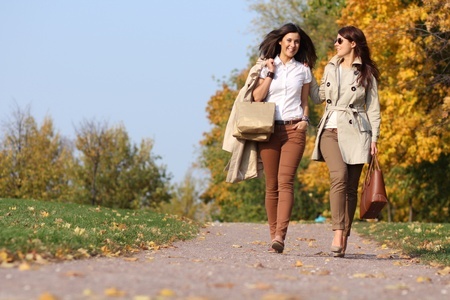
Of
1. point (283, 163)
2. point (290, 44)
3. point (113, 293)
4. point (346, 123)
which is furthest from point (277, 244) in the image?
point (113, 293)

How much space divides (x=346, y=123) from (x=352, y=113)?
0.14 metres

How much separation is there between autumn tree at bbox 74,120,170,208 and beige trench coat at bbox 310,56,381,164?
148 feet

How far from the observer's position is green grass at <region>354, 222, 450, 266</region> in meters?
10.8

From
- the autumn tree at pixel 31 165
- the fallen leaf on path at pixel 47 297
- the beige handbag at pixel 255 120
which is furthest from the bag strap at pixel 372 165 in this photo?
the autumn tree at pixel 31 165

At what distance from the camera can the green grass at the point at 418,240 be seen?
1076 cm

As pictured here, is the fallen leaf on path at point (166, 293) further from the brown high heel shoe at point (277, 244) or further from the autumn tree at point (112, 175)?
the autumn tree at point (112, 175)

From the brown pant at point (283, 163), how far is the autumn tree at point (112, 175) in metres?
45.1

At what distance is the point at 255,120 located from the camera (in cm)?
1009

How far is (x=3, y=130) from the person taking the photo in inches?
2120

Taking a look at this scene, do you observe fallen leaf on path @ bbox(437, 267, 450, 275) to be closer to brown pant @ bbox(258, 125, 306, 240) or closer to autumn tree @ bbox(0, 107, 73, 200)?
brown pant @ bbox(258, 125, 306, 240)

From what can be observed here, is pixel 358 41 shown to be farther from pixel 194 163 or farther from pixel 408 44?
pixel 194 163

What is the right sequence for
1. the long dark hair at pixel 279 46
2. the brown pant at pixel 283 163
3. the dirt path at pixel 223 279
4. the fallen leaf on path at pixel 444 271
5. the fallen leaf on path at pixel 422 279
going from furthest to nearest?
the long dark hair at pixel 279 46 < the brown pant at pixel 283 163 < the fallen leaf on path at pixel 444 271 < the fallen leaf on path at pixel 422 279 < the dirt path at pixel 223 279

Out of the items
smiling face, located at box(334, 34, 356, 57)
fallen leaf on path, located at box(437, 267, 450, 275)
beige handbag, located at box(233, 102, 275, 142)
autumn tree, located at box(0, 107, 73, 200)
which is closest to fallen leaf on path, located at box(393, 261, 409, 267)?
fallen leaf on path, located at box(437, 267, 450, 275)

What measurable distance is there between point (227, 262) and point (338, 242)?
1.92m
